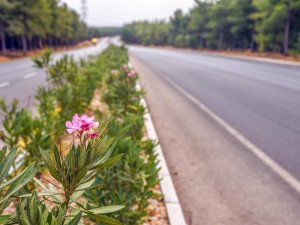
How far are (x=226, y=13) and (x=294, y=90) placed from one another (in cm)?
4936

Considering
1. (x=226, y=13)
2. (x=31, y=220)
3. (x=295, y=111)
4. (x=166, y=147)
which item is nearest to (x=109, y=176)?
(x=31, y=220)

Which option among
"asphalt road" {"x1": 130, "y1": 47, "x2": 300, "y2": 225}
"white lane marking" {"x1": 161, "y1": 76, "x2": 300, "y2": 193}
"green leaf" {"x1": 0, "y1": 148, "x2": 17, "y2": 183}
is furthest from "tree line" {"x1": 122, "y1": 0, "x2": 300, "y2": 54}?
"green leaf" {"x1": 0, "y1": 148, "x2": 17, "y2": 183}

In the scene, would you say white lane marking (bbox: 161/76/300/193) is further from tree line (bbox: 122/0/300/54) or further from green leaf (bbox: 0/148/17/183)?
tree line (bbox: 122/0/300/54)

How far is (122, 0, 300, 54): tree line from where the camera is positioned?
133ft

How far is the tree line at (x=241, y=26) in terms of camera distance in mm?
40594

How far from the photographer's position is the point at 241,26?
54.8 m

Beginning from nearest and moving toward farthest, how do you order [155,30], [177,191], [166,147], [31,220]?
[31,220] < [177,191] < [166,147] < [155,30]

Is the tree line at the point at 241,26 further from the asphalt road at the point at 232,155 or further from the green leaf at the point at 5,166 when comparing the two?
the green leaf at the point at 5,166

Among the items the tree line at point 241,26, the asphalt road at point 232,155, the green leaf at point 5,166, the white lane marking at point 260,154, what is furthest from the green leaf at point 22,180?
the tree line at point 241,26

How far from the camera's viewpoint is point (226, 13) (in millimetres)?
59969

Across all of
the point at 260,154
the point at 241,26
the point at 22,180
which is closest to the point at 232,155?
the point at 260,154

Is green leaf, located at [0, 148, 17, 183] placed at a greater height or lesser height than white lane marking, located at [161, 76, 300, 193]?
greater

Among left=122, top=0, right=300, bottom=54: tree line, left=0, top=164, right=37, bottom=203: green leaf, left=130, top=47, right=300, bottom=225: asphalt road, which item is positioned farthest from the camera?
left=122, top=0, right=300, bottom=54: tree line

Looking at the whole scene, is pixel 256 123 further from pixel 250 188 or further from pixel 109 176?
pixel 109 176
